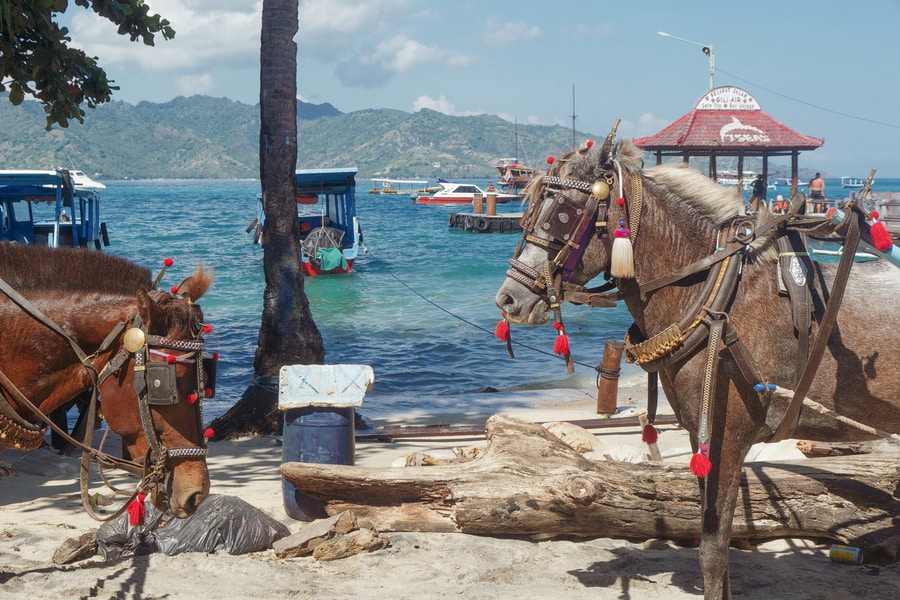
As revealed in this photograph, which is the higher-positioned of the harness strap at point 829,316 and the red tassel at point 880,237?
the red tassel at point 880,237

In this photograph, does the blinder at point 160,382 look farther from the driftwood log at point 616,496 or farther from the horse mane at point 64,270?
the driftwood log at point 616,496

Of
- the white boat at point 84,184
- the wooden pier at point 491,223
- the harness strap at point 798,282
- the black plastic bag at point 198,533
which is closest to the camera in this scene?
the harness strap at point 798,282

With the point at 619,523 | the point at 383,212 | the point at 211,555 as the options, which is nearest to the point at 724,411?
the point at 619,523

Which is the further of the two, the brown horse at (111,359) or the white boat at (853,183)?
the white boat at (853,183)

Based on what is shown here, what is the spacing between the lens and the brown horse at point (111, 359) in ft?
11.4

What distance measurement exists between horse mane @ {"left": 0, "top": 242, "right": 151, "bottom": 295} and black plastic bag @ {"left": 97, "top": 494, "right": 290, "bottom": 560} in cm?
222

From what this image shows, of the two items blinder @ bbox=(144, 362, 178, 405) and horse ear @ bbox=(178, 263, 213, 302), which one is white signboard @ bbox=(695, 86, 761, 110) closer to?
horse ear @ bbox=(178, 263, 213, 302)

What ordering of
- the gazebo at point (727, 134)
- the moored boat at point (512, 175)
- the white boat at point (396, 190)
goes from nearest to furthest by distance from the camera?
the gazebo at point (727, 134) < the moored boat at point (512, 175) < the white boat at point (396, 190)

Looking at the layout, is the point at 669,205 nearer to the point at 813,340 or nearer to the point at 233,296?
the point at 813,340

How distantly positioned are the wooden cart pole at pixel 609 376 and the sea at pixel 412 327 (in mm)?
2419

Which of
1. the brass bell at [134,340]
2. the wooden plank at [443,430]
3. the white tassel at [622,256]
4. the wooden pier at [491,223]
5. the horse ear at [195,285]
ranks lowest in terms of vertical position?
the wooden plank at [443,430]

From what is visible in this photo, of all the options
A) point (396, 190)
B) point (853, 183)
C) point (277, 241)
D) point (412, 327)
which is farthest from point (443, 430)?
point (853, 183)

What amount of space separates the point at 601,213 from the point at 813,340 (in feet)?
3.75

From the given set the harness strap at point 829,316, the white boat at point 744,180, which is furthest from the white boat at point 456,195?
the harness strap at point 829,316
